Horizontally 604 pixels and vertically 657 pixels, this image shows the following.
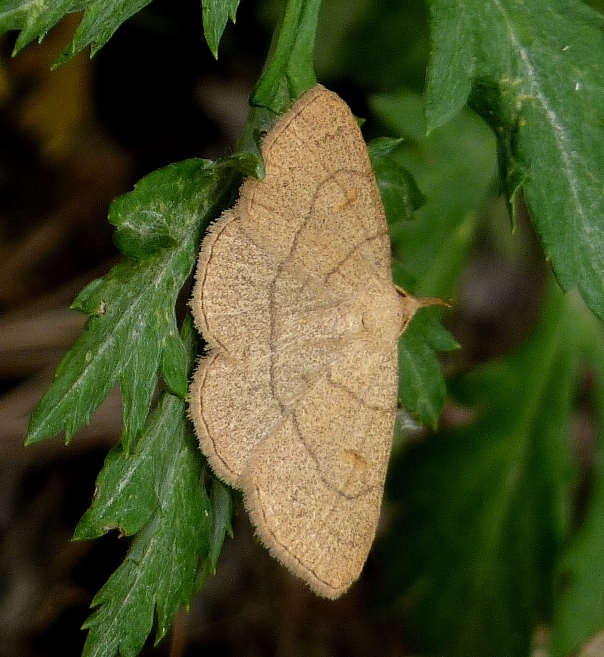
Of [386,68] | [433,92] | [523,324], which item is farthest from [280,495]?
[523,324]

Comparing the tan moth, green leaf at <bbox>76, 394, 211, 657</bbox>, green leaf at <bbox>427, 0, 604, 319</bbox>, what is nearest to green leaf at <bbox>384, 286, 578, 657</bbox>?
the tan moth

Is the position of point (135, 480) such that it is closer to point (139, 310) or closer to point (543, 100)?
point (139, 310)

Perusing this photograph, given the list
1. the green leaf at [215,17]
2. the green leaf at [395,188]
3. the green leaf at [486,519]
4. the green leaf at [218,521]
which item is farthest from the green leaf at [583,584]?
the green leaf at [215,17]

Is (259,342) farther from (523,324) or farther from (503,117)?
(523,324)

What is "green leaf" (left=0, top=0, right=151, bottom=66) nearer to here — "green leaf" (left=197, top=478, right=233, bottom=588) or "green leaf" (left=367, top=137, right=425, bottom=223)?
"green leaf" (left=367, top=137, right=425, bottom=223)

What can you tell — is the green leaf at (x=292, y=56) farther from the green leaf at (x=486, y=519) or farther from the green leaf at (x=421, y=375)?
the green leaf at (x=486, y=519)
